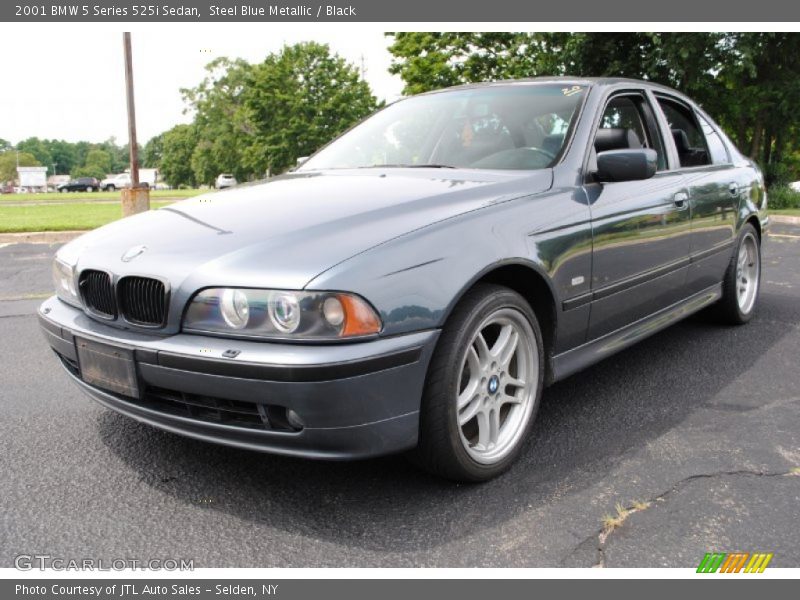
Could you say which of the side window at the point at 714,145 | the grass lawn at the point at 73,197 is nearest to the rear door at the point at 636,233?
the side window at the point at 714,145

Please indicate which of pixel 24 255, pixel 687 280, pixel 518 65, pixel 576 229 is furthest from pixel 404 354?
pixel 518 65

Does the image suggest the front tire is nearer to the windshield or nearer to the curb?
the windshield

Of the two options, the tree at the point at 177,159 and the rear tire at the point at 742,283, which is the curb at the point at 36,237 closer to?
the rear tire at the point at 742,283

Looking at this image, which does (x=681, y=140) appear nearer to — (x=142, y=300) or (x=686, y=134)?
(x=686, y=134)

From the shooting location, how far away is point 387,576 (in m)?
2.01

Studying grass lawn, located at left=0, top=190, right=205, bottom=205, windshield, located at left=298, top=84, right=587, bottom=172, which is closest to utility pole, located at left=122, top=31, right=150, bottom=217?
windshield, located at left=298, top=84, right=587, bottom=172

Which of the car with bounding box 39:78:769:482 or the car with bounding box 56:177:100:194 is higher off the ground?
the car with bounding box 39:78:769:482

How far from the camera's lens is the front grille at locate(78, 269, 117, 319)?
97.3 inches

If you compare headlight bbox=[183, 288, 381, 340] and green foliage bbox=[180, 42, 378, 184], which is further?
green foliage bbox=[180, 42, 378, 184]

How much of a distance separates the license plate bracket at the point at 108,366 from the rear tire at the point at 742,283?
3.73 m

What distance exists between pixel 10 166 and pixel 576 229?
13527 cm

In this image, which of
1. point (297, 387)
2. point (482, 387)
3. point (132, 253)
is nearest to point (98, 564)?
point (297, 387)

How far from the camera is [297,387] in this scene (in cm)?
203

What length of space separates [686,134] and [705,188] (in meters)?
0.53
